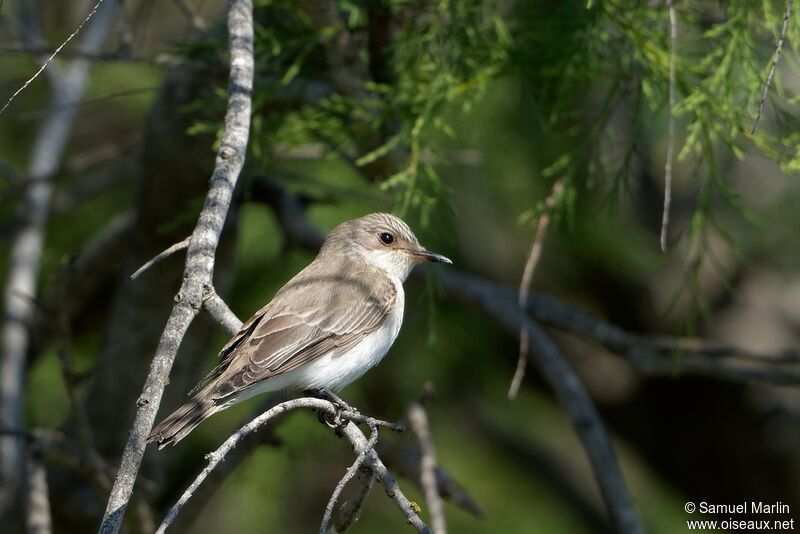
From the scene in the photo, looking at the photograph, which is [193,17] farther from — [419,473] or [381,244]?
[419,473]

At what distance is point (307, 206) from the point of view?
545 centimetres

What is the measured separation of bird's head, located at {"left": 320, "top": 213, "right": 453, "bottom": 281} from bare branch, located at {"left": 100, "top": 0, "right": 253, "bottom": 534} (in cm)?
131

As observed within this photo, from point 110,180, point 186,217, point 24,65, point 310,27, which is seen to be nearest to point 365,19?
point 310,27

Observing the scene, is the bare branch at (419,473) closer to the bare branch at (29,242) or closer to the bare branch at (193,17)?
the bare branch at (29,242)

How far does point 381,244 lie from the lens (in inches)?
175

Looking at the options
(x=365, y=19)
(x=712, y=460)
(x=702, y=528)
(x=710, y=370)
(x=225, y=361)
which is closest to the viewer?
(x=225, y=361)

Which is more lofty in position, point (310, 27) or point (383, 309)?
point (310, 27)

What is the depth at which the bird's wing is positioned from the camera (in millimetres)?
3510

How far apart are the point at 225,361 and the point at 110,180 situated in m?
2.98

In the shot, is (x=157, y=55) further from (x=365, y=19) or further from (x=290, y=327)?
(x=290, y=327)

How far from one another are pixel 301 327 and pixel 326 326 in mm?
116

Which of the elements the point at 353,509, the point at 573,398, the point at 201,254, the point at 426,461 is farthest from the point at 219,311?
the point at 573,398

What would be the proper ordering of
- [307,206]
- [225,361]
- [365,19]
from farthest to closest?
[307,206] < [365,19] < [225,361]

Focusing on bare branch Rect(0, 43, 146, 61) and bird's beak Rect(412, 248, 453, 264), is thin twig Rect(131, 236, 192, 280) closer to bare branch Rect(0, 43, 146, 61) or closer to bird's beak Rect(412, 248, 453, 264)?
bird's beak Rect(412, 248, 453, 264)
